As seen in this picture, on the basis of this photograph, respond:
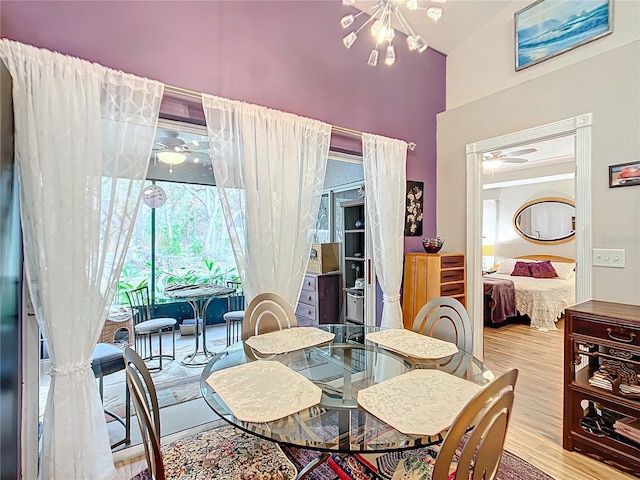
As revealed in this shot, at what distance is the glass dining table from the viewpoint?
1.05 meters

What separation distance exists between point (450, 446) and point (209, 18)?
2.70 m

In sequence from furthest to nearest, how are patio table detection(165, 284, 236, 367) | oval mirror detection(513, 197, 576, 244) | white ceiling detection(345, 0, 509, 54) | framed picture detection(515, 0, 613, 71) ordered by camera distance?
oval mirror detection(513, 197, 576, 244) → patio table detection(165, 284, 236, 367) → white ceiling detection(345, 0, 509, 54) → framed picture detection(515, 0, 613, 71)

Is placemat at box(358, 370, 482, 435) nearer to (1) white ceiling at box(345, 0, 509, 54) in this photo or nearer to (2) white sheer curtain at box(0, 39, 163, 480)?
(2) white sheer curtain at box(0, 39, 163, 480)

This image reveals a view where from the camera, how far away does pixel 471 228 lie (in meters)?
3.30

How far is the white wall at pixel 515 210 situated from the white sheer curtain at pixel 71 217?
741cm

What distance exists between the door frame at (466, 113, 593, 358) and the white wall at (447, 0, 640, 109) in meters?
0.39

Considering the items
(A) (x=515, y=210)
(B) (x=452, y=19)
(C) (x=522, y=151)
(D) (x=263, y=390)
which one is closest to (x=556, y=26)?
(B) (x=452, y=19)

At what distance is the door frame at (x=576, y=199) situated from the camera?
2.42 meters

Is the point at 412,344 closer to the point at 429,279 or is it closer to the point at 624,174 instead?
the point at 429,279

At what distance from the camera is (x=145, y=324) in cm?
339

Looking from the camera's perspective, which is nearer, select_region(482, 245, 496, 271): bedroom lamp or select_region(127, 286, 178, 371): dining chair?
select_region(127, 286, 178, 371): dining chair

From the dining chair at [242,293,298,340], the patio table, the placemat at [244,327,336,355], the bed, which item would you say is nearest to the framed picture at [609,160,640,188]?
the placemat at [244,327,336,355]

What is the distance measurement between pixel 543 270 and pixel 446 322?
4.99m

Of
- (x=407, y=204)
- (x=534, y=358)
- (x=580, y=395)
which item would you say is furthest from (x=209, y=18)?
(x=534, y=358)
